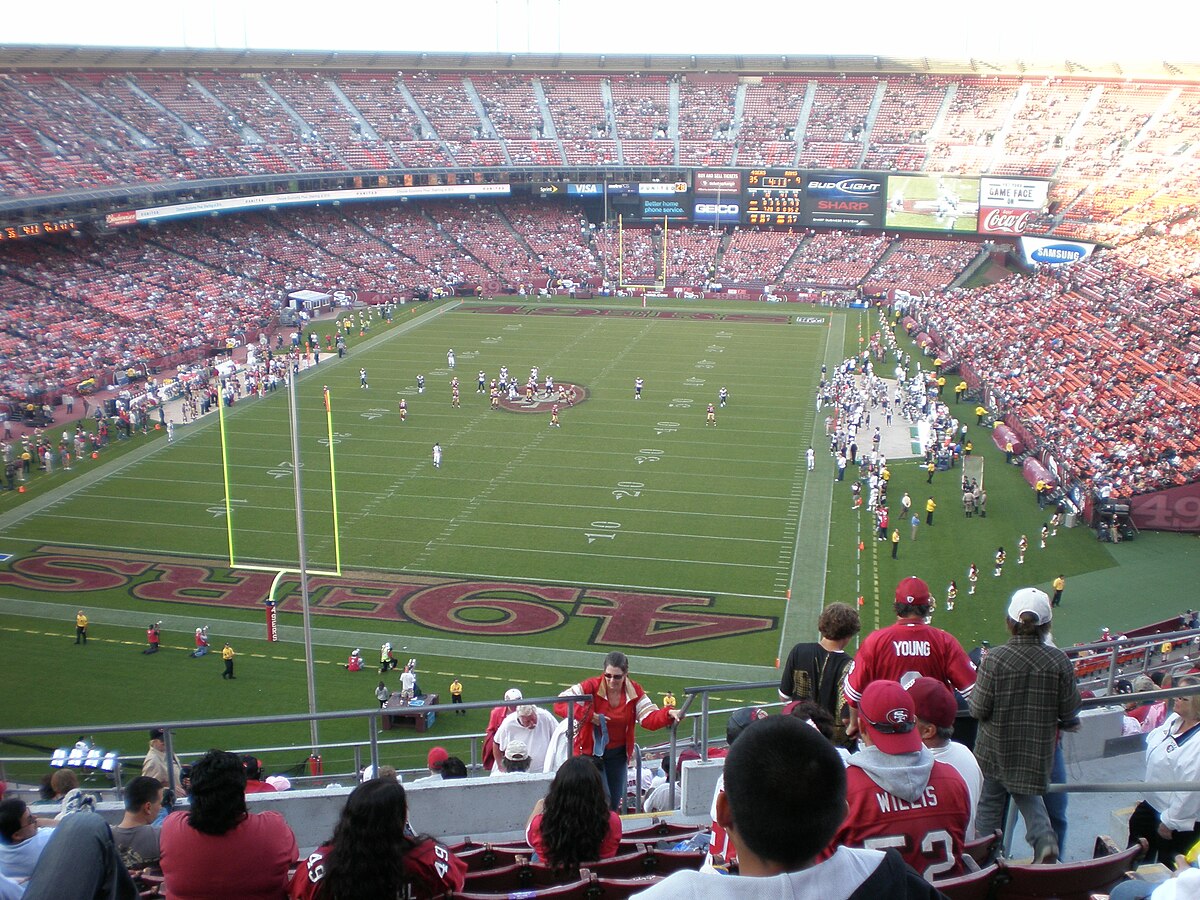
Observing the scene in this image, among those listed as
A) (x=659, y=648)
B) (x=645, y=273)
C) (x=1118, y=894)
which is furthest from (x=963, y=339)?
(x=1118, y=894)

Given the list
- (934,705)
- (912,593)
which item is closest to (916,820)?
(934,705)

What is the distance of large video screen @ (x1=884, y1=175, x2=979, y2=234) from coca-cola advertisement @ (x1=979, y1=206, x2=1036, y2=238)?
15.9 inches

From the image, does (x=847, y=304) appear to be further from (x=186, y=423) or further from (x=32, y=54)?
(x=32, y=54)

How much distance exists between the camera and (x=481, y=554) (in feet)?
82.1

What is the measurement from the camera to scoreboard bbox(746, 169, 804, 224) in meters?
62.4

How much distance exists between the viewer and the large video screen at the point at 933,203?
57.5m

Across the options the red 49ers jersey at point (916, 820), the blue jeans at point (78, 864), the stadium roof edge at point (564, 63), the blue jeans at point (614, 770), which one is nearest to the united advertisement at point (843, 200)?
the stadium roof edge at point (564, 63)

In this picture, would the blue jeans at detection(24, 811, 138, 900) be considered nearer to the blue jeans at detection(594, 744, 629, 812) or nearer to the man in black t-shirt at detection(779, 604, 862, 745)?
the man in black t-shirt at detection(779, 604, 862, 745)

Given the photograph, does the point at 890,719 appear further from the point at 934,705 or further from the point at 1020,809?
the point at 1020,809

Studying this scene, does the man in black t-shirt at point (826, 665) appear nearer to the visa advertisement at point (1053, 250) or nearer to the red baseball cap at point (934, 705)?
the red baseball cap at point (934, 705)

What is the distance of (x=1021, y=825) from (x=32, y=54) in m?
58.2

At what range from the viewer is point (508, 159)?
64875 millimetres

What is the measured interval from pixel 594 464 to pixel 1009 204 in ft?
113

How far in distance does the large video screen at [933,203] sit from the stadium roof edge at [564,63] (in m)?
11.4
